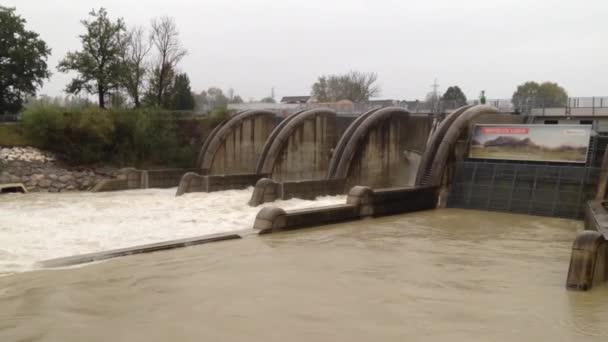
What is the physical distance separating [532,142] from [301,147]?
966 cm

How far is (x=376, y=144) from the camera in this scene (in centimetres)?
2294

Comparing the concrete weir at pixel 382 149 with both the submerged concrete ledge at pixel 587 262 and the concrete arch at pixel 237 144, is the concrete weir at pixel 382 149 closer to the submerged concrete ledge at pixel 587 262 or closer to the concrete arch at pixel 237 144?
the concrete arch at pixel 237 144

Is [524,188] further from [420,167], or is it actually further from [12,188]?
[12,188]

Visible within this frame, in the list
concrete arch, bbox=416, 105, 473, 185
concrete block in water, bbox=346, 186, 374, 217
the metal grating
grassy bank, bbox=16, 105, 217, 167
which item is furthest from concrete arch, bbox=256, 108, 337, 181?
concrete block in water, bbox=346, 186, 374, 217

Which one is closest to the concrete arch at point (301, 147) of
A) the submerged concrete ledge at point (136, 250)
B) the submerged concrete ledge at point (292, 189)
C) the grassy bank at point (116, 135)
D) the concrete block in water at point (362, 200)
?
the submerged concrete ledge at point (292, 189)

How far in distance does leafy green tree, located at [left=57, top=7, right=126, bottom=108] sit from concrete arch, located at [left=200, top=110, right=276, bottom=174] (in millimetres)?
10128

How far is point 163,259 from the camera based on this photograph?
11.4 metres

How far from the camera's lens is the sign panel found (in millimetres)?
18766

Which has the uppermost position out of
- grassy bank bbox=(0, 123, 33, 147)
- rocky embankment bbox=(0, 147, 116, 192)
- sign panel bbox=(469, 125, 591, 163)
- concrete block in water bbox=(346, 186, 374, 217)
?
sign panel bbox=(469, 125, 591, 163)

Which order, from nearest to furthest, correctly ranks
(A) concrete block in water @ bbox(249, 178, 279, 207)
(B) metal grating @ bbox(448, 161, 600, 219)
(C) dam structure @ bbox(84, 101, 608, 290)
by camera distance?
(C) dam structure @ bbox(84, 101, 608, 290) → (B) metal grating @ bbox(448, 161, 600, 219) → (A) concrete block in water @ bbox(249, 178, 279, 207)

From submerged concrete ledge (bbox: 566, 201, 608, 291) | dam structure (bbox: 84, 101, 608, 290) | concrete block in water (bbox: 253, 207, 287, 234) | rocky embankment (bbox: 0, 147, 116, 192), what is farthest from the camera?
rocky embankment (bbox: 0, 147, 116, 192)

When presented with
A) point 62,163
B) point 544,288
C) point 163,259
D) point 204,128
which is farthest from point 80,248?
point 204,128

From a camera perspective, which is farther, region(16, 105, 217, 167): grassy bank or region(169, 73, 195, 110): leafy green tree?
region(169, 73, 195, 110): leafy green tree

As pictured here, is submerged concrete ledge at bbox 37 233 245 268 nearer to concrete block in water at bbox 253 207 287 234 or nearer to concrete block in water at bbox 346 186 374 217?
concrete block in water at bbox 253 207 287 234
